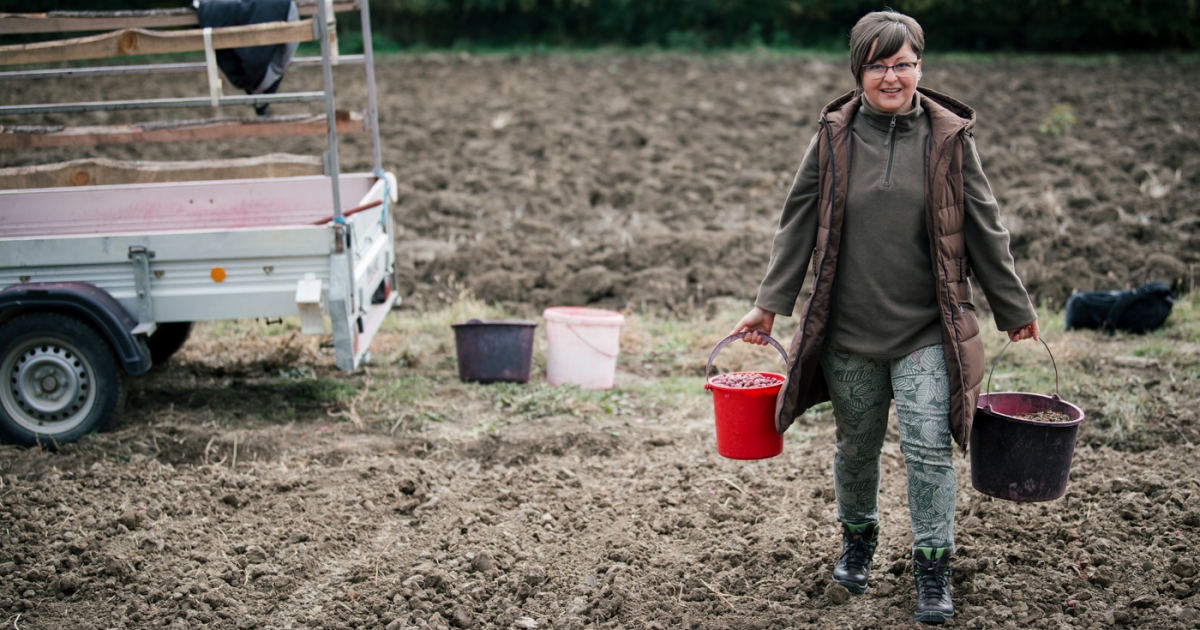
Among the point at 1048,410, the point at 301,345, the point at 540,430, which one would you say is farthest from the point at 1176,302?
the point at 301,345

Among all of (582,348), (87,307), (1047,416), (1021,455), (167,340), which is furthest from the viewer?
(167,340)

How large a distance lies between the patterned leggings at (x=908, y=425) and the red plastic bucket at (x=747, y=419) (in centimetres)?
24

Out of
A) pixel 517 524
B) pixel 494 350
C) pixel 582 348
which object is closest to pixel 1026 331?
pixel 517 524

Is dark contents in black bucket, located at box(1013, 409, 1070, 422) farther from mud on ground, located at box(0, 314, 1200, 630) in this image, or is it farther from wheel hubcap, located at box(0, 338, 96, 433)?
wheel hubcap, located at box(0, 338, 96, 433)

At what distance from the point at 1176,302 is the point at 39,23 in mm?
7335

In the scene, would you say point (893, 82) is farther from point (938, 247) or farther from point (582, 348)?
point (582, 348)

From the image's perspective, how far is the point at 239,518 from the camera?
402 cm

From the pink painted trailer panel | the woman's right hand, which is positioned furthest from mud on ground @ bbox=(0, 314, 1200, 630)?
the pink painted trailer panel

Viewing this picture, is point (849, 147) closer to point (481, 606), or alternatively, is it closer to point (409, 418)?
point (481, 606)

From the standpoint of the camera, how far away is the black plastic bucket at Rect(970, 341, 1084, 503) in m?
3.04

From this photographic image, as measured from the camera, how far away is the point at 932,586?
3014mm

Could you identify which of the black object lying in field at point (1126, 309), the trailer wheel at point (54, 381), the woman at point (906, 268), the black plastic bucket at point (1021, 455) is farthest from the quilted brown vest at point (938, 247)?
the black object lying in field at point (1126, 309)

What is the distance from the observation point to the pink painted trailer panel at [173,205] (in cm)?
568

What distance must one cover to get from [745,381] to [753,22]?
80.9 ft
